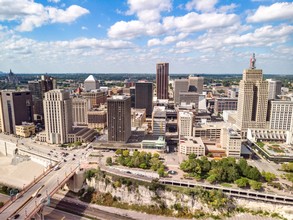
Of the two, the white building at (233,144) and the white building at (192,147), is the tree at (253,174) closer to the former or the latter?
the white building at (233,144)

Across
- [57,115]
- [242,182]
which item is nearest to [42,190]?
[57,115]

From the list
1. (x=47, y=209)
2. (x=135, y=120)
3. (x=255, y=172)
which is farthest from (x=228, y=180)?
(x=135, y=120)

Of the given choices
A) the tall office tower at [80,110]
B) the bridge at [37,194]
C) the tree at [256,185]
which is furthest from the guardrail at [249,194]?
the tall office tower at [80,110]

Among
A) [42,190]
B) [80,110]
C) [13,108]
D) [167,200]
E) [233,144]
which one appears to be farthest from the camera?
[80,110]

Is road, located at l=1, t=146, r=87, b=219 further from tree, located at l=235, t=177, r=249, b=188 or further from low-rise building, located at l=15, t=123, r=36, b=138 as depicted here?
tree, located at l=235, t=177, r=249, b=188

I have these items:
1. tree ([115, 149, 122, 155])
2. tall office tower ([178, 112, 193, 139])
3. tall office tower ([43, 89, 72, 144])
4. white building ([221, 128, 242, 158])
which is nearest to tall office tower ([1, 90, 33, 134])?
tall office tower ([43, 89, 72, 144])

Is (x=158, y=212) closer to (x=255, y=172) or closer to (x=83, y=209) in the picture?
(x=83, y=209)

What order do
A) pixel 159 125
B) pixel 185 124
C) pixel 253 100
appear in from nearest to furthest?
pixel 185 124 < pixel 159 125 < pixel 253 100

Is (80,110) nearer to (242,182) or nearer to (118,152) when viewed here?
(118,152)
